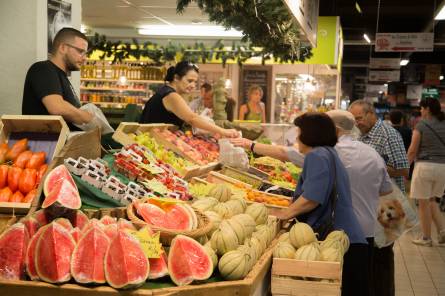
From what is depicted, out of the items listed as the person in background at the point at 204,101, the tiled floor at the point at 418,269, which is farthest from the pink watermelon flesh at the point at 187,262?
the person in background at the point at 204,101

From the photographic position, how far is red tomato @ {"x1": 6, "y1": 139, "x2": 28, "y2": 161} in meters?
3.33

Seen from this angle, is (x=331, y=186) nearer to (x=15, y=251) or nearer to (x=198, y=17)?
(x=15, y=251)

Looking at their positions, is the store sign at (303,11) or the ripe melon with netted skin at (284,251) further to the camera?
the store sign at (303,11)

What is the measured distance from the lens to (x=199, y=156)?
18.7 feet

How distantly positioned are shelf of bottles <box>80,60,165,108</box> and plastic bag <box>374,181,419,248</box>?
12.1m

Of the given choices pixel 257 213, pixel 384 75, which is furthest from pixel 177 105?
pixel 384 75

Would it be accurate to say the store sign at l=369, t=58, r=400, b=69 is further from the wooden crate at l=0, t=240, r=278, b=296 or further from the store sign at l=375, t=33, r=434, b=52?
the wooden crate at l=0, t=240, r=278, b=296

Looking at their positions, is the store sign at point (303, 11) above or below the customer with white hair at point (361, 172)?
above

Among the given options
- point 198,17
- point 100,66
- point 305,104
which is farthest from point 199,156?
point 100,66

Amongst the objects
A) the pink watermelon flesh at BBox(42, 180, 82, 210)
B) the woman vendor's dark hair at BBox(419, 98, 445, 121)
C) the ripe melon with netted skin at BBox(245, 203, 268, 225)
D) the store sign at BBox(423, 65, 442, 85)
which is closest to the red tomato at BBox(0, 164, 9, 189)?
the pink watermelon flesh at BBox(42, 180, 82, 210)

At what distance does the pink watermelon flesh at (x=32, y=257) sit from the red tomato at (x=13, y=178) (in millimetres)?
710

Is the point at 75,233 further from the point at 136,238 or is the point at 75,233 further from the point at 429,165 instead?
the point at 429,165

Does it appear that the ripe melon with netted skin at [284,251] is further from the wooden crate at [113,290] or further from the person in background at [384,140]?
the person in background at [384,140]

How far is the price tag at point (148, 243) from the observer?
252 centimetres
